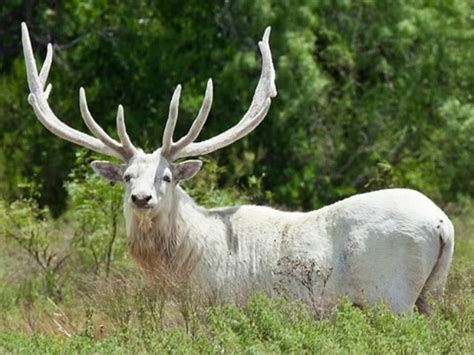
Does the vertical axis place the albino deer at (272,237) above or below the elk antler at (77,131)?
below

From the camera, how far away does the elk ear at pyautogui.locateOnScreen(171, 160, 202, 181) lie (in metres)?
10.8

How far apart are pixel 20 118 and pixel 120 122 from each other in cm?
914

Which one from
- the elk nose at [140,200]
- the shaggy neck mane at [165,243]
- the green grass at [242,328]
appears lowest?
the green grass at [242,328]

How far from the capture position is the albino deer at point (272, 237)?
33.2 ft

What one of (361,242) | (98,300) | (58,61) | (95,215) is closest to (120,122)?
(98,300)

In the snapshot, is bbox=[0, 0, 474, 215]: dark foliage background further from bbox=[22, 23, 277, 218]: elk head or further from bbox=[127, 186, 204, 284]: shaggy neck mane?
bbox=[127, 186, 204, 284]: shaggy neck mane

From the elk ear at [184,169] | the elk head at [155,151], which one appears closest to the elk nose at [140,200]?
the elk head at [155,151]

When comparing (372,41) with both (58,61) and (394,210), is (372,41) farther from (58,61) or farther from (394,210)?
(394,210)

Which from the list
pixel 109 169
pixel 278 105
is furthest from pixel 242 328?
pixel 278 105

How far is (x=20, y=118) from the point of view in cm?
1967

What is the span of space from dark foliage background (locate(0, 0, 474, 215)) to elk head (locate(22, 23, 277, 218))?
707 cm

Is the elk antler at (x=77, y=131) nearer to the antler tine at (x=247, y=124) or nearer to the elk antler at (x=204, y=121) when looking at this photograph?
the elk antler at (x=204, y=121)

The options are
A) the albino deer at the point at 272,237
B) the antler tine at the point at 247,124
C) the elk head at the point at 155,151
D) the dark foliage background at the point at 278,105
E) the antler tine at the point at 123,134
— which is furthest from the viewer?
the dark foliage background at the point at 278,105

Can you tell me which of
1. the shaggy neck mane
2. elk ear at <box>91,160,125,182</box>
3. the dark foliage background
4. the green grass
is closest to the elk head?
elk ear at <box>91,160,125,182</box>
